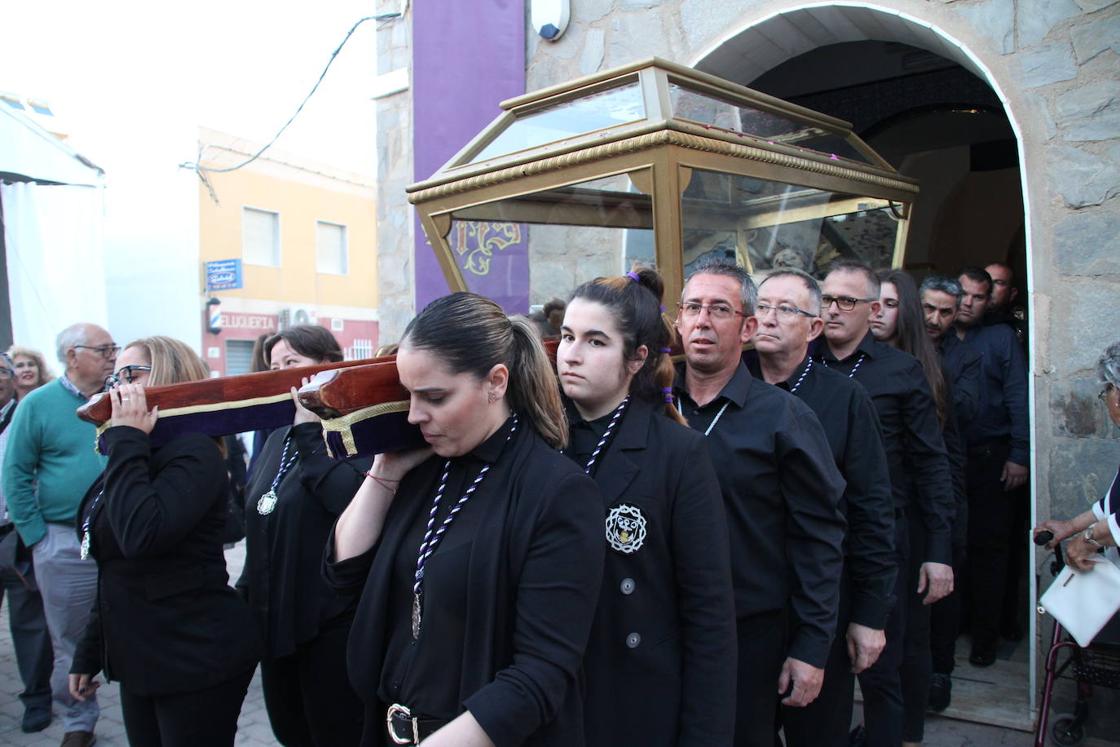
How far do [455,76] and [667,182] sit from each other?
269 cm

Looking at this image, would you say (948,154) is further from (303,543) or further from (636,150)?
(303,543)

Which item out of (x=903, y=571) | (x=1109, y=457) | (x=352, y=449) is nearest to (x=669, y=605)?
(x=352, y=449)

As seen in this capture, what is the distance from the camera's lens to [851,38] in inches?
176

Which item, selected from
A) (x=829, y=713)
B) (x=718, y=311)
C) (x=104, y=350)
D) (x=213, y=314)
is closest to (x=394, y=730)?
(x=718, y=311)

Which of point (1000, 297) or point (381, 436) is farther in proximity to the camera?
point (1000, 297)

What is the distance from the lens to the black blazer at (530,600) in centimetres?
142

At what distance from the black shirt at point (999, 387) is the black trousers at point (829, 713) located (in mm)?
2047

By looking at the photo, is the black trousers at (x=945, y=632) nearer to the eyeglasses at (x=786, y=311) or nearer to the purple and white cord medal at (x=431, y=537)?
the eyeglasses at (x=786, y=311)

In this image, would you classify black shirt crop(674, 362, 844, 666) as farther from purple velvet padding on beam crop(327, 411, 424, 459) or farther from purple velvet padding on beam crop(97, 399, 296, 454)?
purple velvet padding on beam crop(97, 399, 296, 454)

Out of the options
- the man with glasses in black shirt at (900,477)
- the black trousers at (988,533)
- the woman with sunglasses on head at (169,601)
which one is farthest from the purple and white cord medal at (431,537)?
the black trousers at (988,533)

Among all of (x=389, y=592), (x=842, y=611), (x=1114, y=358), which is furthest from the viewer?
(x=1114, y=358)

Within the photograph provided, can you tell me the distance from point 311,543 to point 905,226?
9.80 ft

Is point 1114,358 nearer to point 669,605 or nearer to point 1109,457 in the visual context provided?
point 1109,457

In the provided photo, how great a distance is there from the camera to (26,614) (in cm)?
425
